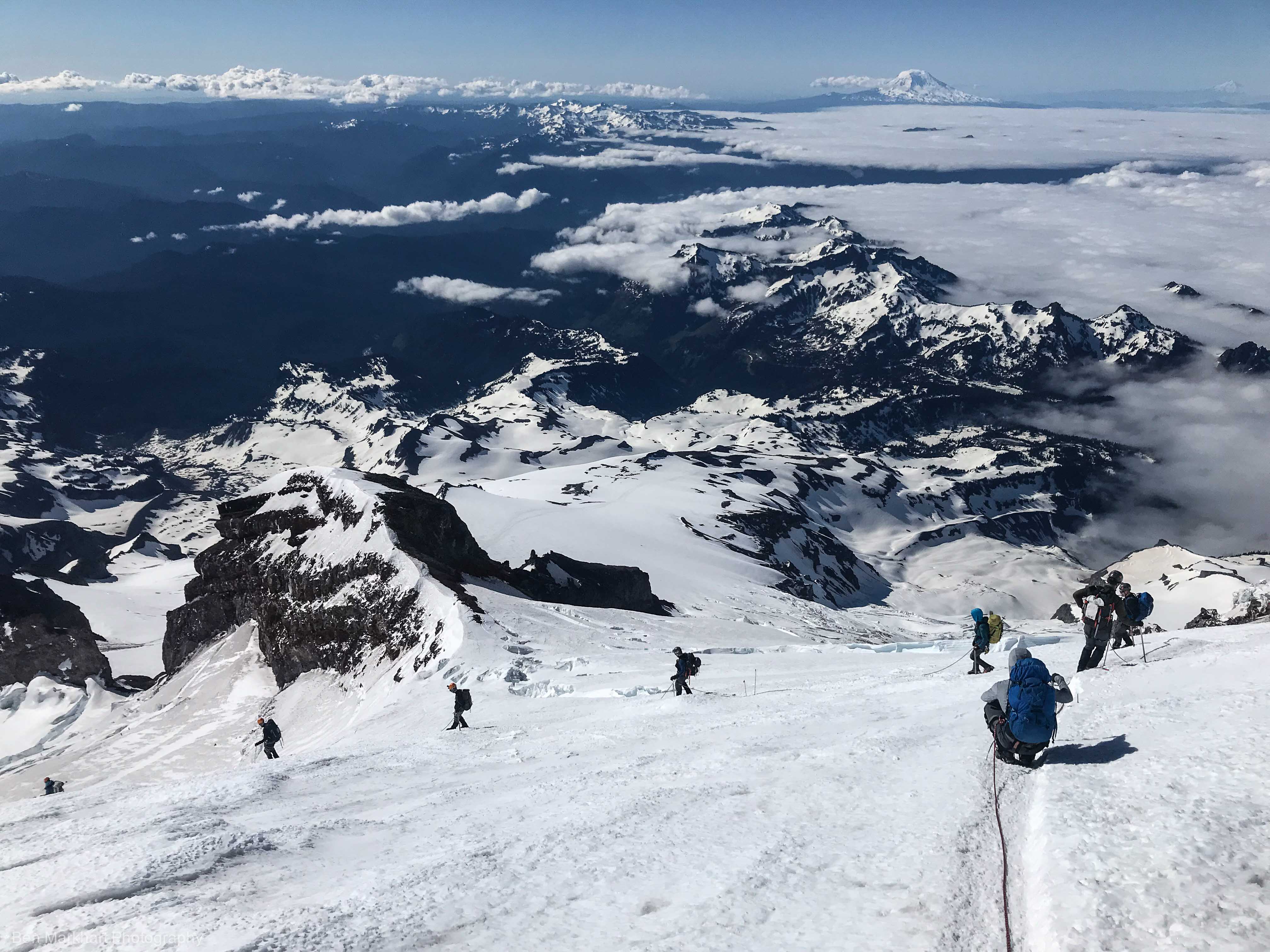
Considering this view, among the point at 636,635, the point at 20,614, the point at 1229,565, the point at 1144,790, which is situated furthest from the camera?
the point at 1229,565

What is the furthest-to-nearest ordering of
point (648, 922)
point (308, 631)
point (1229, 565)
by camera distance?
point (1229, 565), point (308, 631), point (648, 922)

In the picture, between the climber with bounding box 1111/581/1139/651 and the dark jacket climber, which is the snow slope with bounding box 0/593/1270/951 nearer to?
the climber with bounding box 1111/581/1139/651

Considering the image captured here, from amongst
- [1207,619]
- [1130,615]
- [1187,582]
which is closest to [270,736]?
[1130,615]

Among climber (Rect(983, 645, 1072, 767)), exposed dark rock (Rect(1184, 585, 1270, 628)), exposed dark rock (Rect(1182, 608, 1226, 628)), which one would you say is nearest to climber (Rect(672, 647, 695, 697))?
climber (Rect(983, 645, 1072, 767))

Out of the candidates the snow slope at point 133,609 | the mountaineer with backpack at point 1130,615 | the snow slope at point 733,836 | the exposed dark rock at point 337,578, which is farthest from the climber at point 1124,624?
the snow slope at point 133,609

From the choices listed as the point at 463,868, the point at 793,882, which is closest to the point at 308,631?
the point at 463,868

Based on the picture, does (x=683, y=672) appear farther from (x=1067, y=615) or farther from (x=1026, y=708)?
(x=1067, y=615)

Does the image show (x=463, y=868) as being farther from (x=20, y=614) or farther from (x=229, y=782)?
(x=20, y=614)
